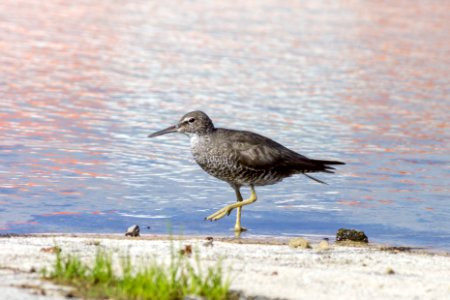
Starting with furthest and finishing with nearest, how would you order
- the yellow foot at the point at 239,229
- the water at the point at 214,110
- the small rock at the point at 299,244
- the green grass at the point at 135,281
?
the water at the point at 214,110, the yellow foot at the point at 239,229, the small rock at the point at 299,244, the green grass at the point at 135,281

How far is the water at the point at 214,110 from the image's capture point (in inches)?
500

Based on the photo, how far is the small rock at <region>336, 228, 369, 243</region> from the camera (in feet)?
37.0

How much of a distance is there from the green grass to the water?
180cm

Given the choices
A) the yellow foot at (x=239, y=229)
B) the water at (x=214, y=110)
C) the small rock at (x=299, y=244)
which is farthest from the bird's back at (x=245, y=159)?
the small rock at (x=299, y=244)

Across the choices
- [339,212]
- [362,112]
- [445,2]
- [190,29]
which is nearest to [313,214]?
[339,212]

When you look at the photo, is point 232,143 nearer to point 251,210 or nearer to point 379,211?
point 251,210

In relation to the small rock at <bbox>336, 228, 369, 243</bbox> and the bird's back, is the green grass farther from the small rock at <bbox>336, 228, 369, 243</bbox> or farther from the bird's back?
the bird's back

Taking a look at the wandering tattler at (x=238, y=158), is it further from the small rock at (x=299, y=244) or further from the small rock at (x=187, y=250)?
the small rock at (x=187, y=250)

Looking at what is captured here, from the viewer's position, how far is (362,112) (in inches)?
770

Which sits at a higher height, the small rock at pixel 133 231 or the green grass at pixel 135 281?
the small rock at pixel 133 231

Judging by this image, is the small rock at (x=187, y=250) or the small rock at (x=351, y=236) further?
the small rock at (x=351, y=236)

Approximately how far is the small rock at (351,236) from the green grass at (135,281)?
355 cm

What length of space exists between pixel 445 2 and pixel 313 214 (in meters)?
26.6

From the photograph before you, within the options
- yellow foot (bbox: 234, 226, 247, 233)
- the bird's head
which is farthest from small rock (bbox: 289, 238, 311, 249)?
the bird's head
